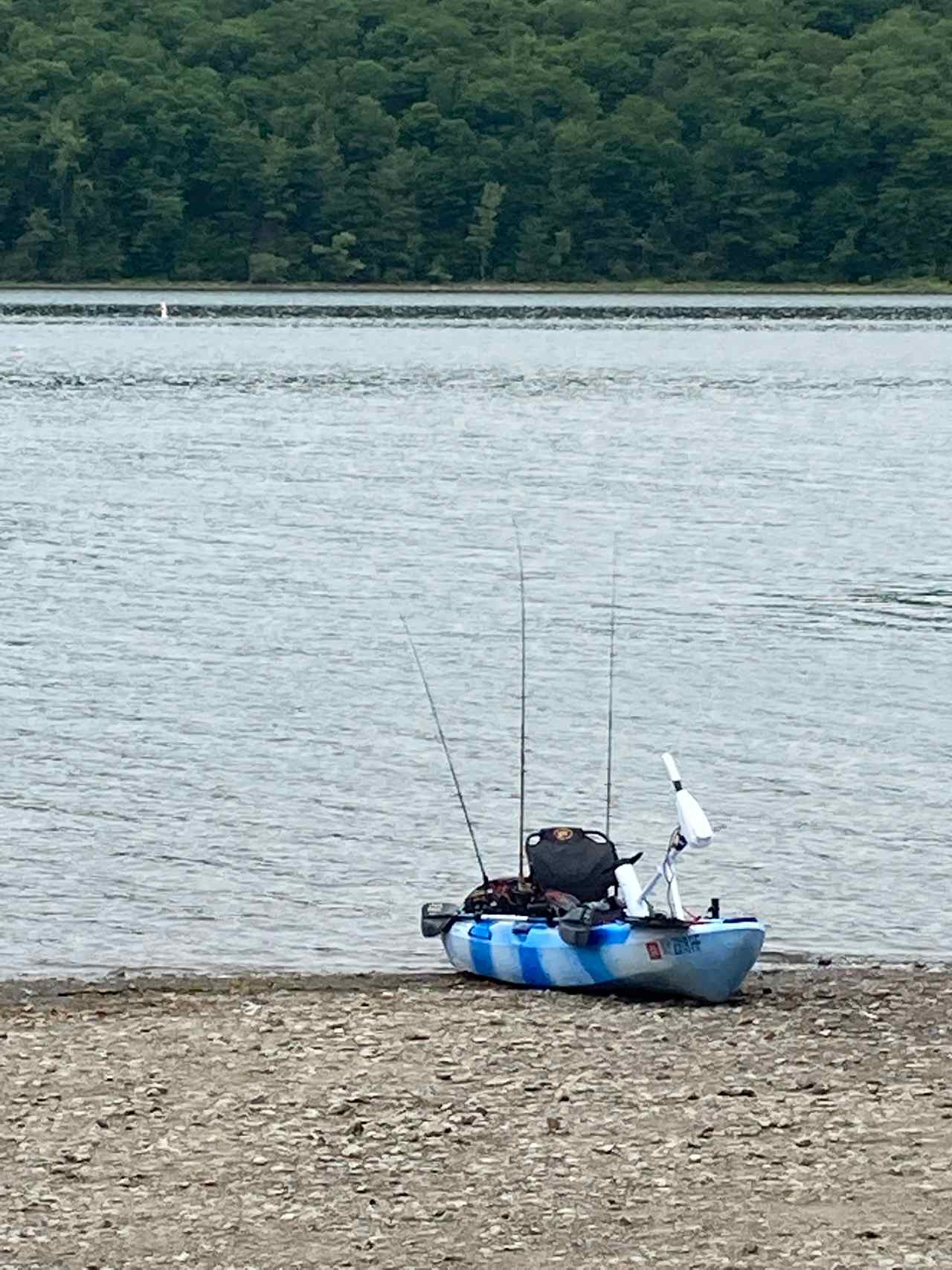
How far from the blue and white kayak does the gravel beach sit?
129 mm

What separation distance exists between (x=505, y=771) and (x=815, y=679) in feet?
21.1

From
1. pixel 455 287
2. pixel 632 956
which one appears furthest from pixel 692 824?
pixel 455 287

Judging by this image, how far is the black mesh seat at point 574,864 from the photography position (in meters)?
15.7

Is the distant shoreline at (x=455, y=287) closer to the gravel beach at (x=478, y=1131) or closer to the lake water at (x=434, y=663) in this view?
the lake water at (x=434, y=663)

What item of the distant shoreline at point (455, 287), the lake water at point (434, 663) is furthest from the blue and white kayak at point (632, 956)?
the distant shoreline at point (455, 287)

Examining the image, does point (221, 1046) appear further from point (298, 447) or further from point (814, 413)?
point (814, 413)

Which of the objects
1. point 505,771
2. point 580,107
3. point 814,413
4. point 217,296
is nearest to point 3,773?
point 505,771

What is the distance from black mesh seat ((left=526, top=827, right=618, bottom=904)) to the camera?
51.4 feet

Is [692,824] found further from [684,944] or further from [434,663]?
A: [434,663]

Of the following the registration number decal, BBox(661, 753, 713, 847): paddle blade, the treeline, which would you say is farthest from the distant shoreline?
BBox(661, 753, 713, 847): paddle blade

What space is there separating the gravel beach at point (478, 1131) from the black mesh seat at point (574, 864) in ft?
2.31

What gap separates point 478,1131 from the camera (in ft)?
39.1

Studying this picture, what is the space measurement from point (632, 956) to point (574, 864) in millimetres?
1152

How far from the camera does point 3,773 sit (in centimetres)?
2425
